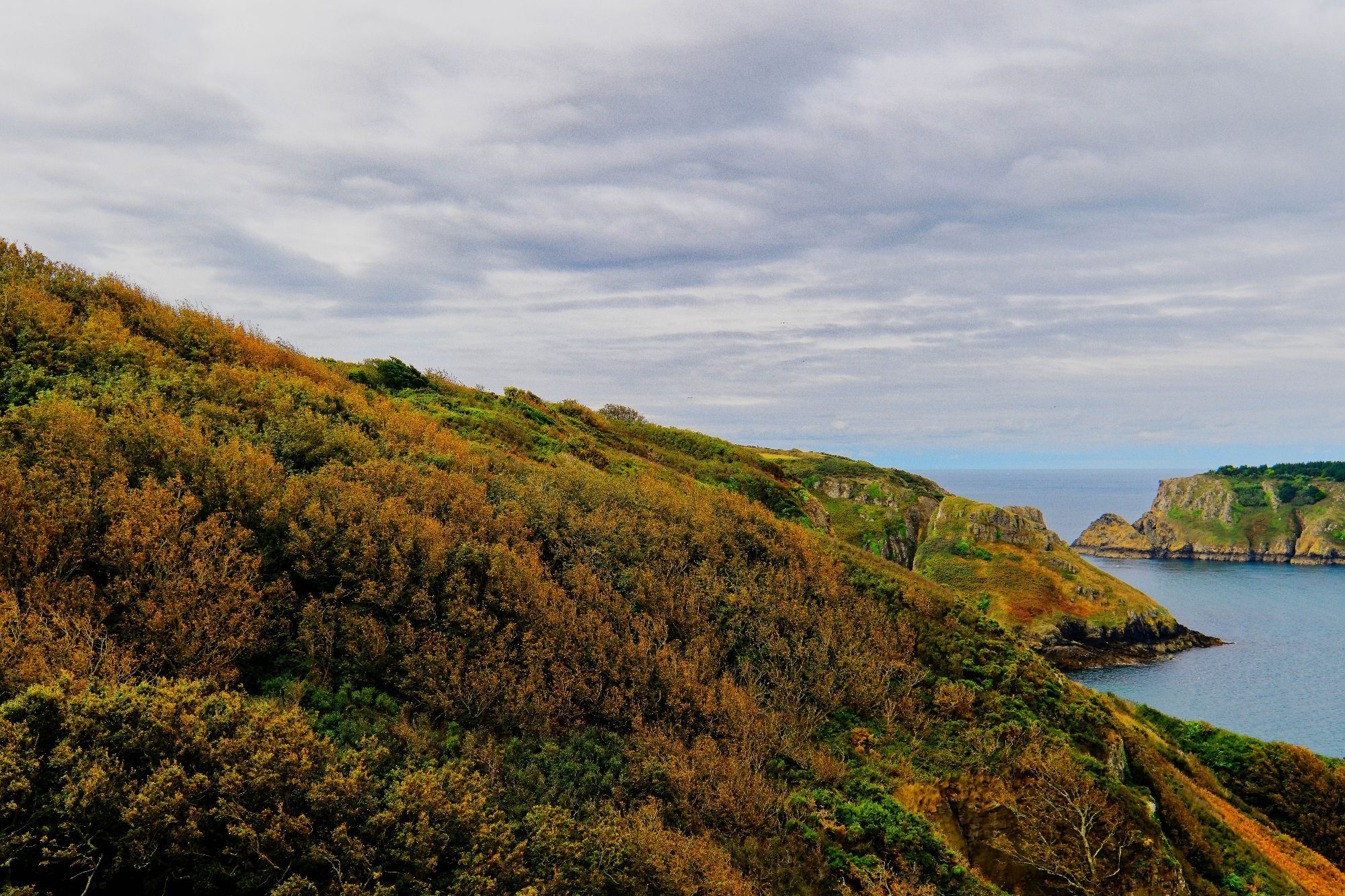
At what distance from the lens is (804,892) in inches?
389

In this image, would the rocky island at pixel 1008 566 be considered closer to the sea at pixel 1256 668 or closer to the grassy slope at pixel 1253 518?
the sea at pixel 1256 668

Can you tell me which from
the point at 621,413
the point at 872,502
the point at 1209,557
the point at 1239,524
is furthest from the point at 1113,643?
the point at 1239,524

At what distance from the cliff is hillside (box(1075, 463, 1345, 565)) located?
307ft

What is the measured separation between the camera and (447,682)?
420 inches

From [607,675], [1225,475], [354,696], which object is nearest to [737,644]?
[607,675]

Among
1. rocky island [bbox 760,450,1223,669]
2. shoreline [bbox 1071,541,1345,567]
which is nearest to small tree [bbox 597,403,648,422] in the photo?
rocky island [bbox 760,450,1223,669]

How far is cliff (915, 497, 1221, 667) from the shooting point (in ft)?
215

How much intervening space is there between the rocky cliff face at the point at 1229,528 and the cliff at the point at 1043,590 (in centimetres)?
9260

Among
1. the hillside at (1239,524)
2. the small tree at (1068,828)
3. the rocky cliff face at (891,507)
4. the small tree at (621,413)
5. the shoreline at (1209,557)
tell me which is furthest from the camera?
the hillside at (1239,524)

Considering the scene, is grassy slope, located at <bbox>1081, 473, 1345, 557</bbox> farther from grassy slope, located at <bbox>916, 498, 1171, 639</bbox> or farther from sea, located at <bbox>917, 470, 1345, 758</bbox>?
grassy slope, located at <bbox>916, 498, 1171, 639</bbox>

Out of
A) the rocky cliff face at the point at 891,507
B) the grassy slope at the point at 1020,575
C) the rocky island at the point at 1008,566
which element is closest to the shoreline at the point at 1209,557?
the rocky island at the point at 1008,566

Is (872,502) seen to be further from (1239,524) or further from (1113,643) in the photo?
(1239,524)

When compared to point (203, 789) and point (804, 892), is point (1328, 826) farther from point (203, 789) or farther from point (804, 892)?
point (203, 789)

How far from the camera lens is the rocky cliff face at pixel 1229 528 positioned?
13750cm
